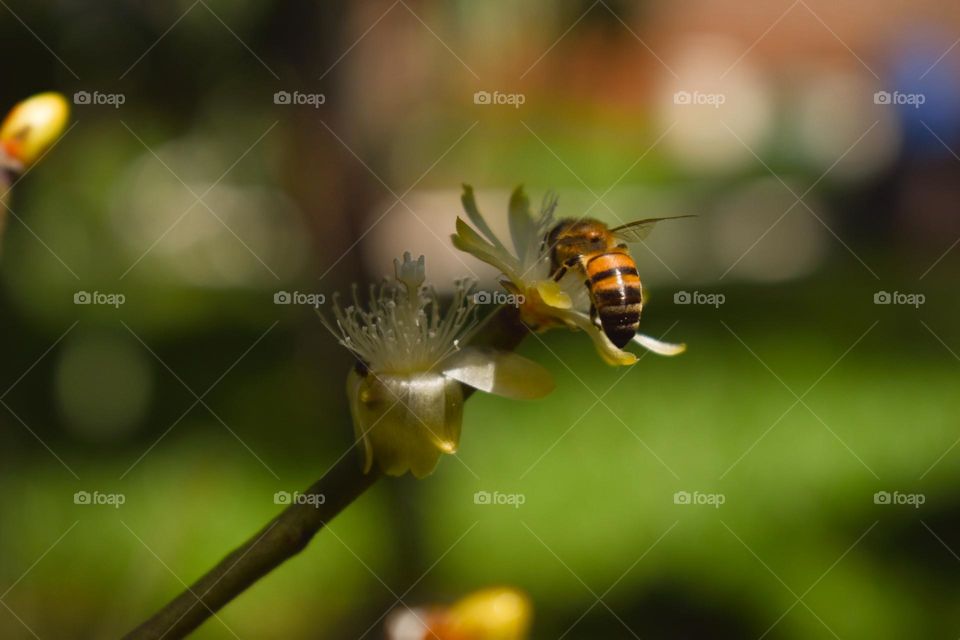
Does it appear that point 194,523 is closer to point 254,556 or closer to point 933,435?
point 254,556

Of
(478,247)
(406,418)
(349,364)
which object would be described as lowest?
(406,418)

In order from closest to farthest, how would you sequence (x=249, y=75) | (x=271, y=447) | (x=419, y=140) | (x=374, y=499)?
(x=249, y=75) < (x=374, y=499) < (x=271, y=447) < (x=419, y=140)

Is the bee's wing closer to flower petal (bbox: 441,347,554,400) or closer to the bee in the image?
the bee

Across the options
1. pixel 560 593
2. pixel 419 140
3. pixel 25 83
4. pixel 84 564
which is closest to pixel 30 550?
pixel 84 564

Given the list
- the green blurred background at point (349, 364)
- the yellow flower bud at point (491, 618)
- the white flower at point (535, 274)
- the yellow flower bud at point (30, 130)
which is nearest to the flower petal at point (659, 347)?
the white flower at point (535, 274)

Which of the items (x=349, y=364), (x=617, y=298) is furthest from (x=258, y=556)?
(x=349, y=364)

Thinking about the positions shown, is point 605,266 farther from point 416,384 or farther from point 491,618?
point 491,618
